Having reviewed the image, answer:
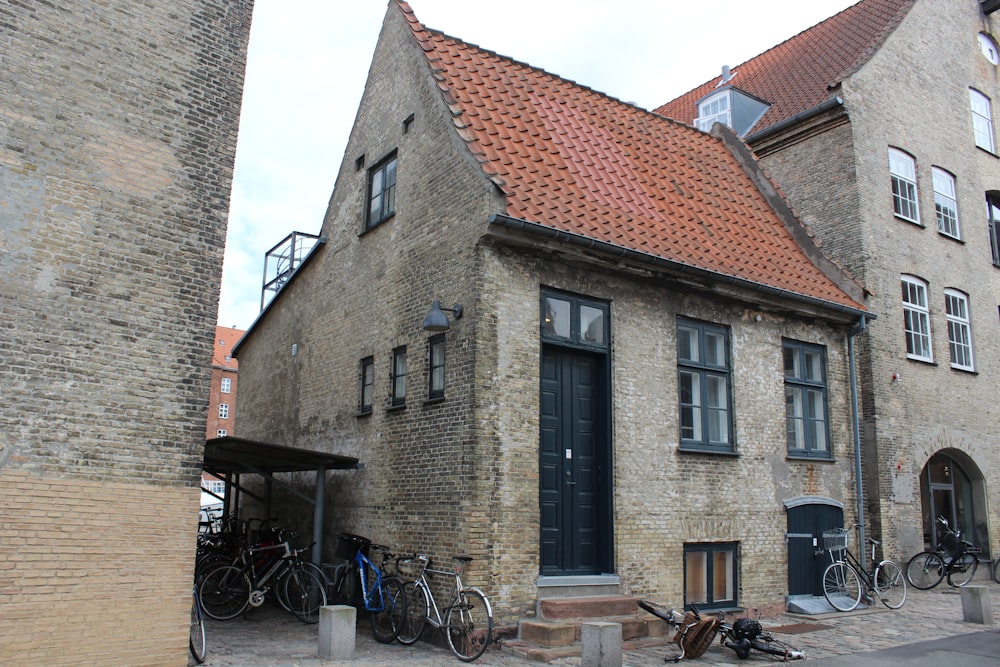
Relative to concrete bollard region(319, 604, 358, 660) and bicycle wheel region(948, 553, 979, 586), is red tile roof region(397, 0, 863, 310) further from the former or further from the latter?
bicycle wheel region(948, 553, 979, 586)

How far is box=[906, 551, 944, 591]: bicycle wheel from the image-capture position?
15.3 meters

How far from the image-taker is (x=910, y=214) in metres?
17.6

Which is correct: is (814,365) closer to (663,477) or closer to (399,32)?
(663,477)

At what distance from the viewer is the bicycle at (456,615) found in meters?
8.91

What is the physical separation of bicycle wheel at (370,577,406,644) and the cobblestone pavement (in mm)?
161

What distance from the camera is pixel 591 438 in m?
11.2

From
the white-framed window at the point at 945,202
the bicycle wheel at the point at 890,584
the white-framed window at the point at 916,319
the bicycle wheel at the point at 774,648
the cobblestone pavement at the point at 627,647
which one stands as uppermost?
the white-framed window at the point at 945,202

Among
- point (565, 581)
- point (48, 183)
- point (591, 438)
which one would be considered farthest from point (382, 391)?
point (48, 183)

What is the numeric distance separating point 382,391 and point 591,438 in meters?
3.23

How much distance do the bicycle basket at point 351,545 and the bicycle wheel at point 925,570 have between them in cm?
1032

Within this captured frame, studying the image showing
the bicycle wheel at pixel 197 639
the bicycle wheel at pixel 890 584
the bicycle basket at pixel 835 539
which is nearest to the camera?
the bicycle wheel at pixel 197 639

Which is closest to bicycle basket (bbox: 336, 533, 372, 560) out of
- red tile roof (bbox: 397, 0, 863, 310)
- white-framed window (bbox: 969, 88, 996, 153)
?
red tile roof (bbox: 397, 0, 863, 310)

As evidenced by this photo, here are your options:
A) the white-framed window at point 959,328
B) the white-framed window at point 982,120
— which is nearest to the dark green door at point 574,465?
the white-framed window at point 959,328

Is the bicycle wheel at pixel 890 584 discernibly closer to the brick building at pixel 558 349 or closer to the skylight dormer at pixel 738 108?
the brick building at pixel 558 349
